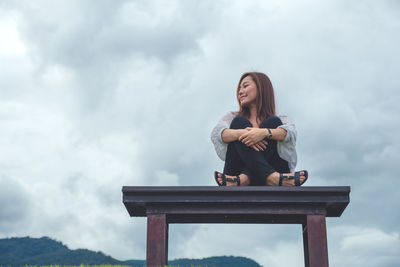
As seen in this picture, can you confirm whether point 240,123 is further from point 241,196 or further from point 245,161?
point 241,196

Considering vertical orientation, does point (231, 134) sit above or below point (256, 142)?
above

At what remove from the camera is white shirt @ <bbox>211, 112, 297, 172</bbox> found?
4781mm

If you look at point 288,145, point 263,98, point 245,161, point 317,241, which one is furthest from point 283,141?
point 317,241

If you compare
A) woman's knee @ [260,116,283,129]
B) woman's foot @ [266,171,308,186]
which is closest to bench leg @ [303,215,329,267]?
woman's foot @ [266,171,308,186]

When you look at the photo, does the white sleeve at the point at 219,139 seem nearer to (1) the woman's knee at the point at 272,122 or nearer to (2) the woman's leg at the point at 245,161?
(2) the woman's leg at the point at 245,161

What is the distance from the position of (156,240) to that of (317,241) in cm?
151

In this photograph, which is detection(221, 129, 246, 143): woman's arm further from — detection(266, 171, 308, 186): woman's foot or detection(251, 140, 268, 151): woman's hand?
detection(266, 171, 308, 186): woman's foot

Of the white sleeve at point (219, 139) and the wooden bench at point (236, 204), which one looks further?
the white sleeve at point (219, 139)

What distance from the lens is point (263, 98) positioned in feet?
16.8

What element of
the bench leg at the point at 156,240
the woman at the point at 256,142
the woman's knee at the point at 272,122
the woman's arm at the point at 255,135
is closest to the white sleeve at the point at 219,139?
the woman at the point at 256,142

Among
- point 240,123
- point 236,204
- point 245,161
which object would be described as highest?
point 240,123

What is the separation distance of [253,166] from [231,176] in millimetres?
260

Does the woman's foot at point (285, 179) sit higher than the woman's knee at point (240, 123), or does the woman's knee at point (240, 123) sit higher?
the woman's knee at point (240, 123)

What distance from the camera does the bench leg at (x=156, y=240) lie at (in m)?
4.29
